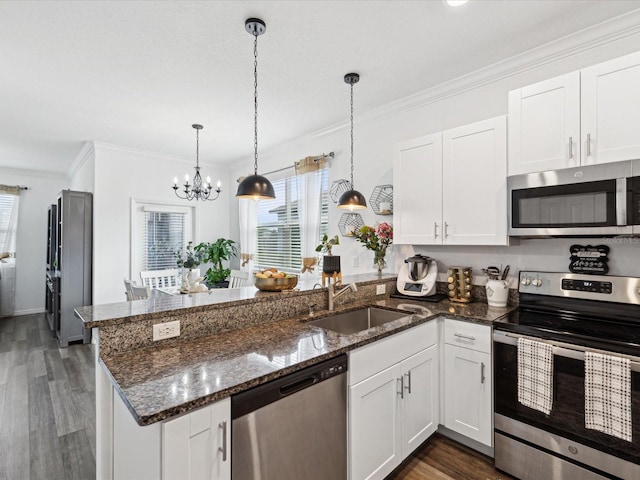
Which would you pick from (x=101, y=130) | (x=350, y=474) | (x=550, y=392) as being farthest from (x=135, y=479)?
(x=101, y=130)

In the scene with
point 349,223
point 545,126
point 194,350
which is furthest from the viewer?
point 349,223


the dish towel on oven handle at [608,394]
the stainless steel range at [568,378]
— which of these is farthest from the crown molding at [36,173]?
the dish towel on oven handle at [608,394]

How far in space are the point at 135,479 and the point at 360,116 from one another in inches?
134

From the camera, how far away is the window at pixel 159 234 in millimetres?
4785

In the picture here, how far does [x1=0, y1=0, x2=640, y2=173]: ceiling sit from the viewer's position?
192cm

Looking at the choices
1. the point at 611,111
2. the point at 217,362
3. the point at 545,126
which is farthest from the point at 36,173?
the point at 611,111

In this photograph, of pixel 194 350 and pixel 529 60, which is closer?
pixel 194 350

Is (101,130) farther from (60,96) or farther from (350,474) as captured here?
(350,474)

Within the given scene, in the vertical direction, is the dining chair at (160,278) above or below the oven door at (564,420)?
above

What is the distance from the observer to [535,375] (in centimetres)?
173

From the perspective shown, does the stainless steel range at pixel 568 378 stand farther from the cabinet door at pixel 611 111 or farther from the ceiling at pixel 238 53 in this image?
the ceiling at pixel 238 53

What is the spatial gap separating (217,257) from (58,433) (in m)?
2.94

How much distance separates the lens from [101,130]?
393cm

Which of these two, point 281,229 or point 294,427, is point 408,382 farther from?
point 281,229
